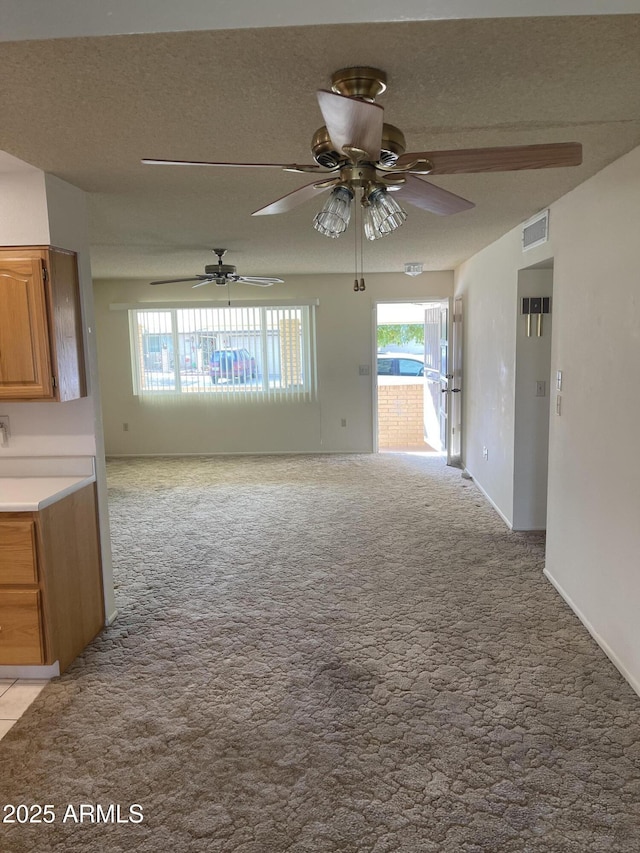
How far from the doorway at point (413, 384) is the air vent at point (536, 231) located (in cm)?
305

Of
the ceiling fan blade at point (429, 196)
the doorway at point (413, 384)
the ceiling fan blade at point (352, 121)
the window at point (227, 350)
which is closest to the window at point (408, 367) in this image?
the doorway at point (413, 384)

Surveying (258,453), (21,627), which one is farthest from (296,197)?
(258,453)

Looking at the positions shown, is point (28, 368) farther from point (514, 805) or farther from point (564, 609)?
point (564, 609)

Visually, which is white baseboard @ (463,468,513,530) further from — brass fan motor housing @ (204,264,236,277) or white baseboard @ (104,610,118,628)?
brass fan motor housing @ (204,264,236,277)

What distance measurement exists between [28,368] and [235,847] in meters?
2.15

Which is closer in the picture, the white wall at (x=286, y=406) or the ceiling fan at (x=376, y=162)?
the ceiling fan at (x=376, y=162)

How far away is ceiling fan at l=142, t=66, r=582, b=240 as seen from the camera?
1541 millimetres

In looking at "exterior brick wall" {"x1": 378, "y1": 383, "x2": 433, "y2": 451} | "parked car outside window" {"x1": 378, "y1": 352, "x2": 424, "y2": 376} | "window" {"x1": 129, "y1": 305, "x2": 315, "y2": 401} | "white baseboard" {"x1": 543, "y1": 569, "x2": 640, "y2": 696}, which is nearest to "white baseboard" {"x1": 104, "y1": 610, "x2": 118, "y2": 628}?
"white baseboard" {"x1": 543, "y1": 569, "x2": 640, "y2": 696}

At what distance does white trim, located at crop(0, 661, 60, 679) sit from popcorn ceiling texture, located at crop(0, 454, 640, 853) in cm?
7

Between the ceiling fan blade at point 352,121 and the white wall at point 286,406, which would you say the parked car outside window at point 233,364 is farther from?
the ceiling fan blade at point 352,121

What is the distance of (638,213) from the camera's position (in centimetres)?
243

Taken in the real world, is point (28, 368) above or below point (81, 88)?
below

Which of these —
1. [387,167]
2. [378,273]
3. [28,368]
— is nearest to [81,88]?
[387,167]

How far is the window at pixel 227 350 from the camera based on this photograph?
24.4 feet
